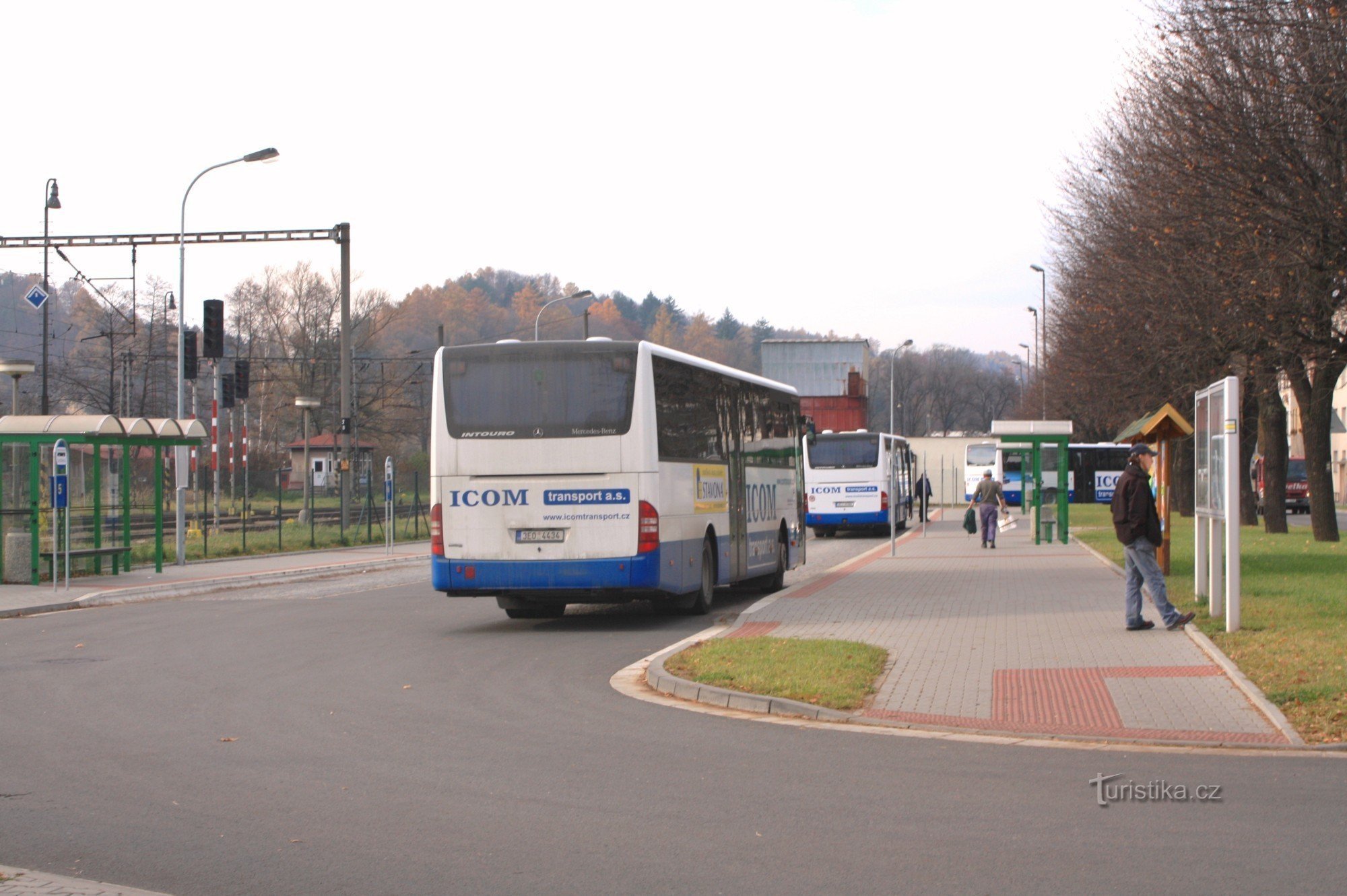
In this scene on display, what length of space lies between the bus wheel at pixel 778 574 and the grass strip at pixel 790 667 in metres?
8.06

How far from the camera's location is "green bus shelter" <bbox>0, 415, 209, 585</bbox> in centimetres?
2197

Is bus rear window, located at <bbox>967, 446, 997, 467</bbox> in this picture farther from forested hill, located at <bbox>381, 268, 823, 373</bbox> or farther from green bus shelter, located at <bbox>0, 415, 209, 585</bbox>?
green bus shelter, located at <bbox>0, 415, 209, 585</bbox>

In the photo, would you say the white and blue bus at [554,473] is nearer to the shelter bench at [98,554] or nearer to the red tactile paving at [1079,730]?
the red tactile paving at [1079,730]

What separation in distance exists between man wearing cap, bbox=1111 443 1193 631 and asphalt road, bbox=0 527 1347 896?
18.0 feet

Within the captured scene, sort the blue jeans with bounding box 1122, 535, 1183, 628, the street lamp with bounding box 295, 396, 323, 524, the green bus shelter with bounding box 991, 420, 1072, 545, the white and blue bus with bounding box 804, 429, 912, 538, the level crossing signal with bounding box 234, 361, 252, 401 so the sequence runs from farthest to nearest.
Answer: the white and blue bus with bounding box 804, 429, 912, 538
the street lamp with bounding box 295, 396, 323, 524
the level crossing signal with bounding box 234, 361, 252, 401
the green bus shelter with bounding box 991, 420, 1072, 545
the blue jeans with bounding box 1122, 535, 1183, 628

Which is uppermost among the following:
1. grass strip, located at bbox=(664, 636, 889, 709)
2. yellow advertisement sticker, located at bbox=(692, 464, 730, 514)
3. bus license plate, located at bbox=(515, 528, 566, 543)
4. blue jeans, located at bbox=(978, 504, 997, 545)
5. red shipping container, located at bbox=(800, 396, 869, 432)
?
red shipping container, located at bbox=(800, 396, 869, 432)

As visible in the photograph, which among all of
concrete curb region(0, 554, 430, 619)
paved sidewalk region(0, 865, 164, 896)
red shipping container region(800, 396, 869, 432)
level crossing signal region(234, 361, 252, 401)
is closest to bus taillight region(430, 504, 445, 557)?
concrete curb region(0, 554, 430, 619)

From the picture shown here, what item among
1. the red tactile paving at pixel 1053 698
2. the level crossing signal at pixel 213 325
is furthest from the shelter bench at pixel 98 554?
the red tactile paving at pixel 1053 698

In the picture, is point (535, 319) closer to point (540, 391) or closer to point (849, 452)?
point (849, 452)

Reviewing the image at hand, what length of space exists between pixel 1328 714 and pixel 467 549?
9.07 meters

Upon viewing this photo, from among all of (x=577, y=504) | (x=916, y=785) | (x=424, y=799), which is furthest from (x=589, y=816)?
(x=577, y=504)

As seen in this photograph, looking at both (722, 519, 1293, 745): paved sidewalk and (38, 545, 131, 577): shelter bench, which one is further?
(38, 545, 131, 577): shelter bench

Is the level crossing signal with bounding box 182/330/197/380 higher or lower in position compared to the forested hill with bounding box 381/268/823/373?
lower

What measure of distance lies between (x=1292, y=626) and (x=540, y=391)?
7960 mm
